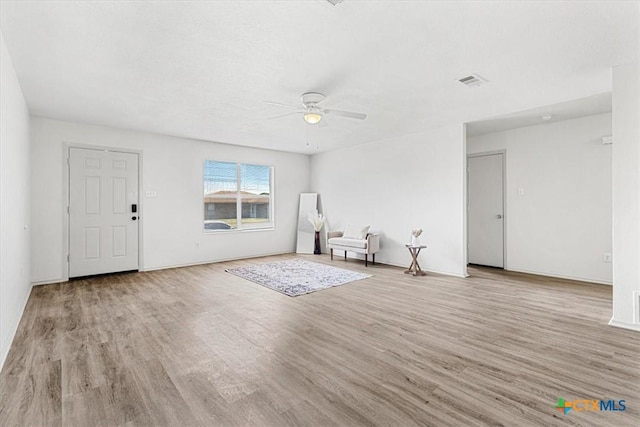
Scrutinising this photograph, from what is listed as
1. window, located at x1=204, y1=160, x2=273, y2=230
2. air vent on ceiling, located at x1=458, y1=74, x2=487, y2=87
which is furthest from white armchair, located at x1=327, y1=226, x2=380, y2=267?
air vent on ceiling, located at x1=458, y1=74, x2=487, y2=87

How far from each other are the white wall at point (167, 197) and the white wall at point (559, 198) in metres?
4.77

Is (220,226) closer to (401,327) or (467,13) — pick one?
(401,327)

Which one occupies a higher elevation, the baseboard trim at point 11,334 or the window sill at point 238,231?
the window sill at point 238,231

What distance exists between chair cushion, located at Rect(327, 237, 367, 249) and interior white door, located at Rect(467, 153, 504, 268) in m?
2.18

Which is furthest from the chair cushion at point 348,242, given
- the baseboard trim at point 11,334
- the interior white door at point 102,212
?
the baseboard trim at point 11,334

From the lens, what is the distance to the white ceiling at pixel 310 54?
2.21 meters

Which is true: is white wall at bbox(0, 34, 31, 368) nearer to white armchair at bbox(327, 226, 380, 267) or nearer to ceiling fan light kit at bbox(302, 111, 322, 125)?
ceiling fan light kit at bbox(302, 111, 322, 125)

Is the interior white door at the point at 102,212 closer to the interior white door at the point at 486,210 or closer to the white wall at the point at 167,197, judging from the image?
the white wall at the point at 167,197

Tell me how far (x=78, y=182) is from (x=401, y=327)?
550cm

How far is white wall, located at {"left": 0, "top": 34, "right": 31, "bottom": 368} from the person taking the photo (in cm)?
Result: 254

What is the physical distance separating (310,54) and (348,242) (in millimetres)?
4289

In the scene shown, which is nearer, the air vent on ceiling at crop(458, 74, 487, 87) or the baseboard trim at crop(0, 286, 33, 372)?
the baseboard trim at crop(0, 286, 33, 372)

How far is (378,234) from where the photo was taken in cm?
651

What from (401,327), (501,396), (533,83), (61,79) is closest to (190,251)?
(61,79)
